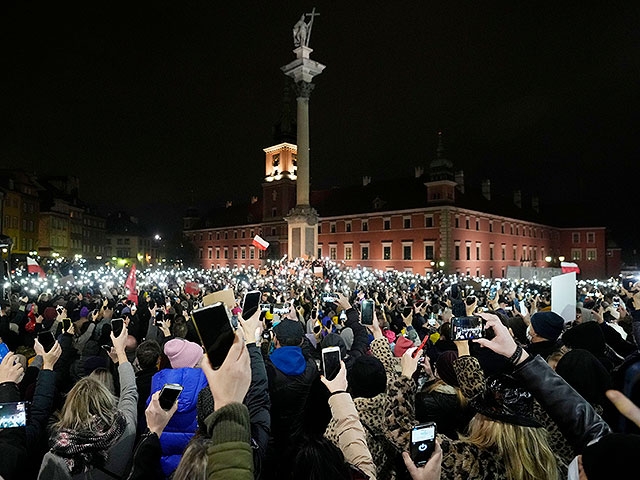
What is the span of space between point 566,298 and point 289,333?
25.6 feet

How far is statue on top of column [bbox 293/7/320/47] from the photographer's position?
122 feet

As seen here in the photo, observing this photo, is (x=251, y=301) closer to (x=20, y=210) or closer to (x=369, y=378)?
(x=369, y=378)

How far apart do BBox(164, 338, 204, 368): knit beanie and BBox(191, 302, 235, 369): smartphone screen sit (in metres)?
2.37

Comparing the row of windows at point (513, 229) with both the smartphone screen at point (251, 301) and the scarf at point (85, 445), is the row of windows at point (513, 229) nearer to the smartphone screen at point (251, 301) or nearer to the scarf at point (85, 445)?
the smartphone screen at point (251, 301)

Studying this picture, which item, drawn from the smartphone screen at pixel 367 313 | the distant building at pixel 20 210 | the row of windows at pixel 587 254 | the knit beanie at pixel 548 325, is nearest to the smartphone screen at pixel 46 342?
the smartphone screen at pixel 367 313

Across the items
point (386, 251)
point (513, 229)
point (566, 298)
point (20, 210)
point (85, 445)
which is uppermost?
point (20, 210)

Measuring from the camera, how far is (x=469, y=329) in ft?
9.92

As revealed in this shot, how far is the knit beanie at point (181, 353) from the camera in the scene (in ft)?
13.2

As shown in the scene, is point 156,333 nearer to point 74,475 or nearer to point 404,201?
point 74,475

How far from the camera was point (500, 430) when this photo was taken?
2.54 metres

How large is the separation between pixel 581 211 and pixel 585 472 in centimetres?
8765

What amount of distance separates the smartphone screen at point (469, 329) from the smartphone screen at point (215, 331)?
1834 mm

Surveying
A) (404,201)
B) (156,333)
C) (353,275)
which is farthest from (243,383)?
(404,201)

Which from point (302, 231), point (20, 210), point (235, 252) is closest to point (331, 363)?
point (302, 231)
